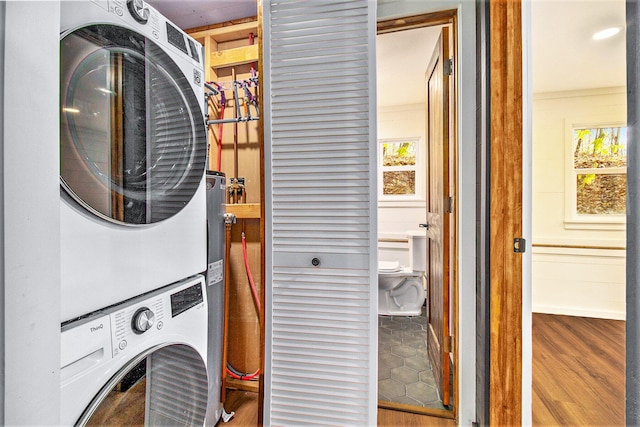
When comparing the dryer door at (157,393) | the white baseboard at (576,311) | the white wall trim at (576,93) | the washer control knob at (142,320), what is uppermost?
the white wall trim at (576,93)

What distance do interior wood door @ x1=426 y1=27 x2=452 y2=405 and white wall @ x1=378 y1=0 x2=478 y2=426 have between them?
15cm

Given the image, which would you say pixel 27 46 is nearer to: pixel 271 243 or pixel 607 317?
pixel 271 243

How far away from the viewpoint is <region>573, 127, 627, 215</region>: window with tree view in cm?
254

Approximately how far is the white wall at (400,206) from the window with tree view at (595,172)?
56.2 inches

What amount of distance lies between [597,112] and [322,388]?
3.37 metres

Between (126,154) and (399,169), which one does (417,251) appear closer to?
(399,169)

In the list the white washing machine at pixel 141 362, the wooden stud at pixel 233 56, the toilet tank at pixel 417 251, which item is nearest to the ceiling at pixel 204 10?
the wooden stud at pixel 233 56

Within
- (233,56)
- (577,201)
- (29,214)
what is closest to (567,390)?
(577,201)

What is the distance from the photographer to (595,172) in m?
2.63

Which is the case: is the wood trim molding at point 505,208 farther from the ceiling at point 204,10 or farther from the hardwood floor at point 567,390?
the ceiling at point 204,10

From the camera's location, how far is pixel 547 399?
66.2 inches

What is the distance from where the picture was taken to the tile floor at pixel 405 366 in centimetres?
173

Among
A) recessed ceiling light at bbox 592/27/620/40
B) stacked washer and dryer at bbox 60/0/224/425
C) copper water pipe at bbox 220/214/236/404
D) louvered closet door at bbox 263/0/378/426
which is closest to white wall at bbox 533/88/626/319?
recessed ceiling light at bbox 592/27/620/40

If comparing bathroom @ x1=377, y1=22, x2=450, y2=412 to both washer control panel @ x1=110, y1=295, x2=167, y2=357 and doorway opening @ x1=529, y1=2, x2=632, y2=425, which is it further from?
washer control panel @ x1=110, y1=295, x2=167, y2=357
